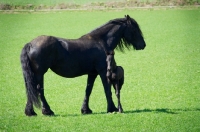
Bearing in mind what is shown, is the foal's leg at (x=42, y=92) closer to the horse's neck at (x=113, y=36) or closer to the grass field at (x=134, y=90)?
the grass field at (x=134, y=90)

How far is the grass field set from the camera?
401 inches

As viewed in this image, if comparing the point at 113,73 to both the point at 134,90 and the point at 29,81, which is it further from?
the point at 134,90

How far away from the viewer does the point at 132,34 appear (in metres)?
11.9

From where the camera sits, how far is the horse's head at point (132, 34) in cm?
1184

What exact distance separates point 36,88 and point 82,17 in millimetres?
29974

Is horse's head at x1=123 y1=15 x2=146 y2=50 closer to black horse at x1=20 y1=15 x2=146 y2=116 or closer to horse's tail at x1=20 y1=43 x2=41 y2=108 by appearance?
black horse at x1=20 y1=15 x2=146 y2=116

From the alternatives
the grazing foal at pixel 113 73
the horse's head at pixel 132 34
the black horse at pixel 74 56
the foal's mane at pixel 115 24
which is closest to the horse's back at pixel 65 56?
the black horse at pixel 74 56

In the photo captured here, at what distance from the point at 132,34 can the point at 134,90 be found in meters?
3.60

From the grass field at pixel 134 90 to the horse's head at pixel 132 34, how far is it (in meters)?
1.77

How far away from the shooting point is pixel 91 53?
11.3 meters

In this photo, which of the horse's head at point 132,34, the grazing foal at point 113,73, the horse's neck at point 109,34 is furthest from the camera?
the horse's head at point 132,34

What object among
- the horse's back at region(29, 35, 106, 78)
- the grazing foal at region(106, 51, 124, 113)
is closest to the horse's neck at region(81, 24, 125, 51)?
the horse's back at region(29, 35, 106, 78)

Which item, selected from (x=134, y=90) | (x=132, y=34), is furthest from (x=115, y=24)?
(x=134, y=90)

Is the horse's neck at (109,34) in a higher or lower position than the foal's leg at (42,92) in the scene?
higher
